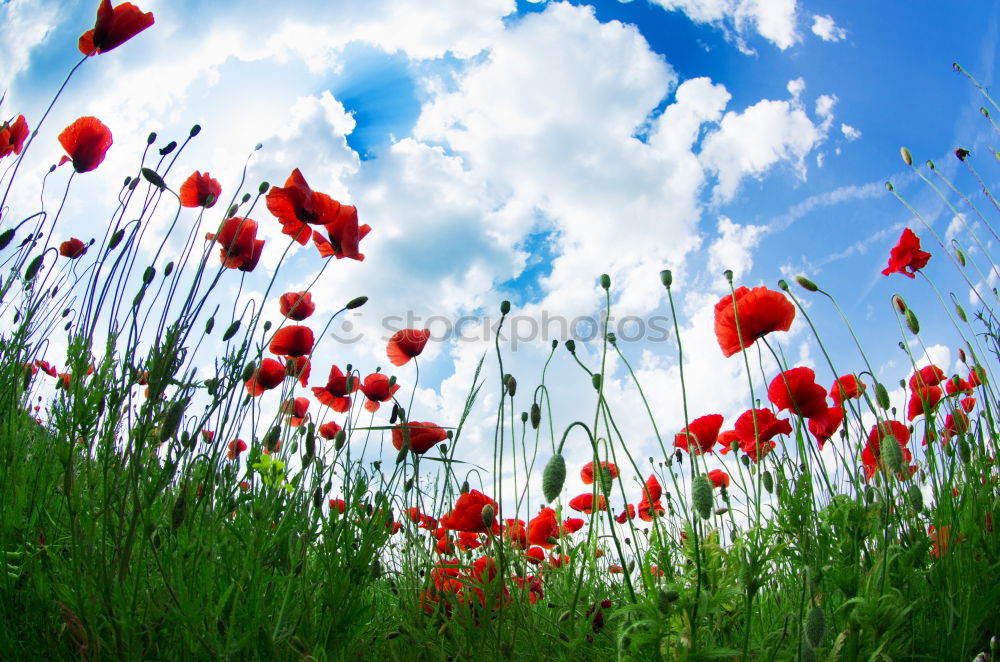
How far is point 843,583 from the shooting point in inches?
61.9

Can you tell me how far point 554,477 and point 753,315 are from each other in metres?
1.04

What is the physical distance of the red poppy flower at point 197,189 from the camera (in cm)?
268

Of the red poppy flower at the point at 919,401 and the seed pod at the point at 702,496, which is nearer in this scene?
the seed pod at the point at 702,496

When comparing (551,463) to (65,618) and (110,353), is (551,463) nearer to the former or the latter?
(65,618)

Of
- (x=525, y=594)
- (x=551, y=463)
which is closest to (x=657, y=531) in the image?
(x=551, y=463)

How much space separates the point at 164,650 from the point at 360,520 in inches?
26.9

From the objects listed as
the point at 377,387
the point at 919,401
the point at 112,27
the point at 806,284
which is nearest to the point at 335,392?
the point at 377,387

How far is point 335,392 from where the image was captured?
296cm

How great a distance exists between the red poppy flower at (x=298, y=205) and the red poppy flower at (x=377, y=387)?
76cm

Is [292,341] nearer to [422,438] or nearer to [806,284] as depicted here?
[422,438]

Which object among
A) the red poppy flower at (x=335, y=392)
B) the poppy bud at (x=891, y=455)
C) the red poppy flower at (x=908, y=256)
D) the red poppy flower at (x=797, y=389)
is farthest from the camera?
the red poppy flower at (x=908, y=256)

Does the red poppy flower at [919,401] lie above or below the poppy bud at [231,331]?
above

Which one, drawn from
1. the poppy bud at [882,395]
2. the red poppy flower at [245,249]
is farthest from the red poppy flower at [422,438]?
the poppy bud at [882,395]

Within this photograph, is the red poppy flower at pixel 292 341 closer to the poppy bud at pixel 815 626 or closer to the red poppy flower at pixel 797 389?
the red poppy flower at pixel 797 389
